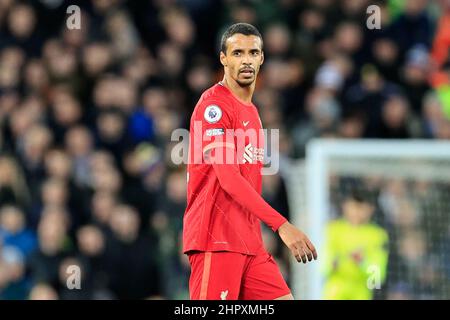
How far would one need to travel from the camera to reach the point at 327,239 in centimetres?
922

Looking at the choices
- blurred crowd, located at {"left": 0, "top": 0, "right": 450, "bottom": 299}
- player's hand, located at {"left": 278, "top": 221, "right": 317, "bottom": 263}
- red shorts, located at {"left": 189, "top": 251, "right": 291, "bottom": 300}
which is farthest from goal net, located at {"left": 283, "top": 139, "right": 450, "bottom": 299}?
player's hand, located at {"left": 278, "top": 221, "right": 317, "bottom": 263}

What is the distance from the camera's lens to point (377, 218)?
9.52 metres

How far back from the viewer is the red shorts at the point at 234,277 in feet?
17.7

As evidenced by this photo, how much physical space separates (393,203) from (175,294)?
2.04m

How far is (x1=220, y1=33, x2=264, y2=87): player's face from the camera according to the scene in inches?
212

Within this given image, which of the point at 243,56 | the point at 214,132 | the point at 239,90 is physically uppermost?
the point at 243,56

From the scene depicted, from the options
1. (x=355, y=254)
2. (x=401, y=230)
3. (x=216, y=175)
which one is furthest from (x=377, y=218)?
(x=216, y=175)

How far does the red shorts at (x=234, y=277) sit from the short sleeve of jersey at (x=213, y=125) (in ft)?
1.72

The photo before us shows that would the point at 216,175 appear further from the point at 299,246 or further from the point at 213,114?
the point at 299,246

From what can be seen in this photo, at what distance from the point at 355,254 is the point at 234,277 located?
12.9ft

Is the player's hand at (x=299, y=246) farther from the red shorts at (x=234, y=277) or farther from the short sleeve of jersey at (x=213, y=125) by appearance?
the short sleeve of jersey at (x=213, y=125)

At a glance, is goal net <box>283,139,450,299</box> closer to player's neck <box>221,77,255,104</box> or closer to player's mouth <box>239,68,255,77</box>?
player's neck <box>221,77,255,104</box>

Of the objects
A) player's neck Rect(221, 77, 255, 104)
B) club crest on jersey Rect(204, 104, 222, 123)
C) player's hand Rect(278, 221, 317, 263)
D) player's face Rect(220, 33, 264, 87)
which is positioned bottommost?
player's hand Rect(278, 221, 317, 263)

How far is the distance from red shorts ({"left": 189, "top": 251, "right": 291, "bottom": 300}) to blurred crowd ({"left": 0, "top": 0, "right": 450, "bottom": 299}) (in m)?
4.26
